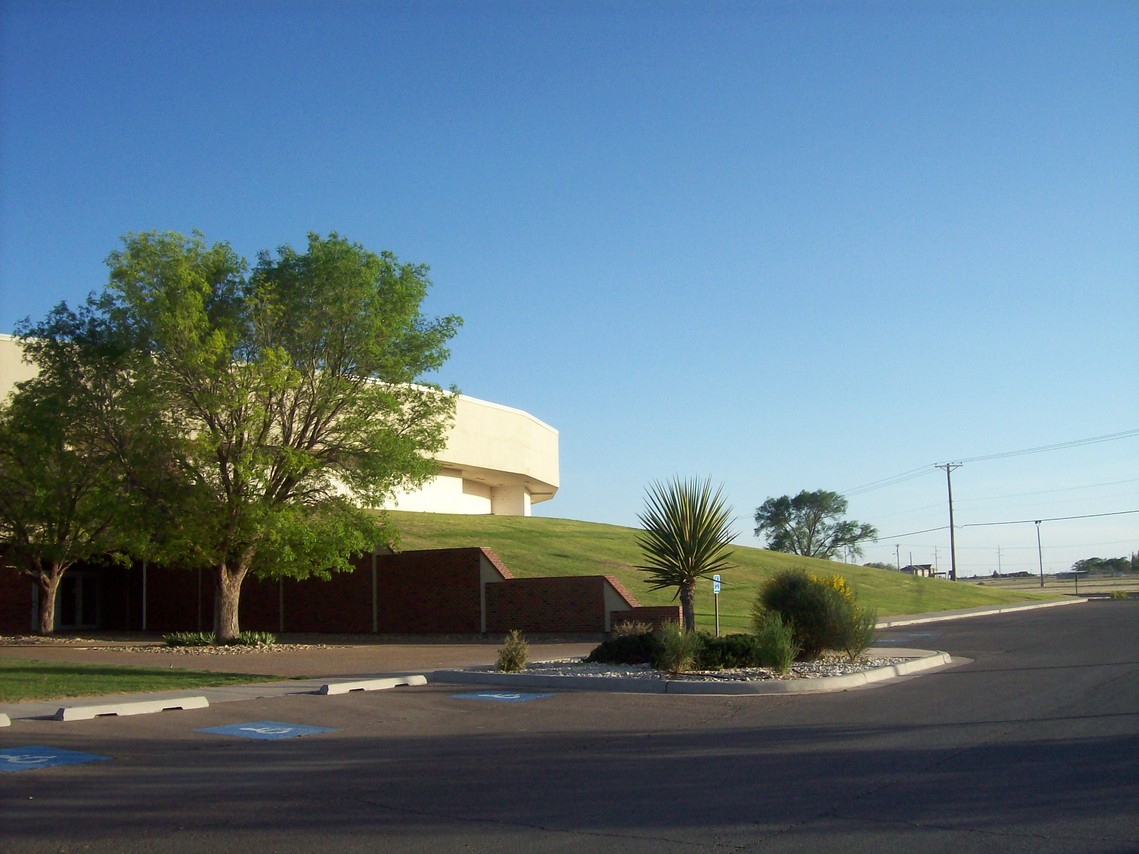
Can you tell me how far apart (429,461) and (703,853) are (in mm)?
21513

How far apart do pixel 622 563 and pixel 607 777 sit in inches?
1384

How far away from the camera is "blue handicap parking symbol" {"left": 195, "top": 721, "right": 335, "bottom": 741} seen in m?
11.8

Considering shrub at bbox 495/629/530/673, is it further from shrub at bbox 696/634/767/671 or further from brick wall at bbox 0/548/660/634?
brick wall at bbox 0/548/660/634

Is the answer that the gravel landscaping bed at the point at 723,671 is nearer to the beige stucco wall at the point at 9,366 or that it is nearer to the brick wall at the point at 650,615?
the brick wall at the point at 650,615

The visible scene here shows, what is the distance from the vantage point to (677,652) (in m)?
17.6

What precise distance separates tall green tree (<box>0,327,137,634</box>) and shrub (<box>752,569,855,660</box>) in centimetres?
1679

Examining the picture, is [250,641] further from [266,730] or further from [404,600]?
[266,730]

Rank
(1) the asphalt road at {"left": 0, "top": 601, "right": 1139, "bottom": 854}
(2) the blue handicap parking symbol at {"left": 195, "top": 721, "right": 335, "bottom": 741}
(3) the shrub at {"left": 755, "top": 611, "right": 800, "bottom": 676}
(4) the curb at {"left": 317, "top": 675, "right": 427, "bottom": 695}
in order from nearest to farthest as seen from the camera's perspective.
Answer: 1. (1) the asphalt road at {"left": 0, "top": 601, "right": 1139, "bottom": 854}
2. (2) the blue handicap parking symbol at {"left": 195, "top": 721, "right": 335, "bottom": 741}
3. (4) the curb at {"left": 317, "top": 675, "right": 427, "bottom": 695}
4. (3) the shrub at {"left": 755, "top": 611, "right": 800, "bottom": 676}

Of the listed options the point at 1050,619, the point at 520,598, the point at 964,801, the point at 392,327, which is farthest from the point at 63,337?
the point at 1050,619

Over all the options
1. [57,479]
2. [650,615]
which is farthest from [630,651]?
[57,479]

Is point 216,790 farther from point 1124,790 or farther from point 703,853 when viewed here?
point 1124,790


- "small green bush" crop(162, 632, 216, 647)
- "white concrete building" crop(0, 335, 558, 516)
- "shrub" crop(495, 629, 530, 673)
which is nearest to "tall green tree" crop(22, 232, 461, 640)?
"small green bush" crop(162, 632, 216, 647)

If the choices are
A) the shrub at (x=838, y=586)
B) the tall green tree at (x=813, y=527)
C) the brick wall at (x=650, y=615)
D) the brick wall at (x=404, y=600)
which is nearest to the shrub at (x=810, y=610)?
the shrub at (x=838, y=586)

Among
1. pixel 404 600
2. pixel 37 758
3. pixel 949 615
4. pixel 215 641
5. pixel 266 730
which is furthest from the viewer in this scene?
pixel 949 615
